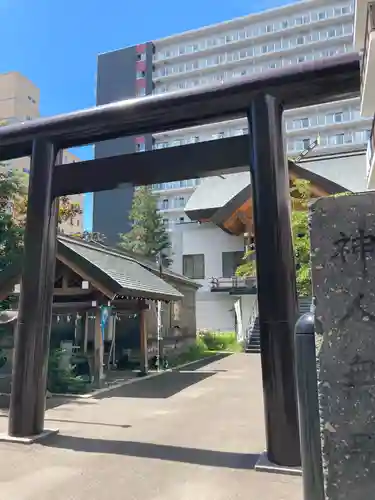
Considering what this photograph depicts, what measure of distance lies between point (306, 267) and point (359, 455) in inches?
475

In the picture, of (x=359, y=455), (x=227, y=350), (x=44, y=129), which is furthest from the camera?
(x=227, y=350)

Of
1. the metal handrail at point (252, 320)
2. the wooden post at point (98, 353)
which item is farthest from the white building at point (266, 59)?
the wooden post at point (98, 353)

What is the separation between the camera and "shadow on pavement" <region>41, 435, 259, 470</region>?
5297mm

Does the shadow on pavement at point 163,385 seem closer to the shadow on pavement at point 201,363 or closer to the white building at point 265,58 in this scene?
the shadow on pavement at point 201,363

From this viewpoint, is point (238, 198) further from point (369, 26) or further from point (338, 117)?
point (338, 117)

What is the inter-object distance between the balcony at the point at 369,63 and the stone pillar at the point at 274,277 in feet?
10.9

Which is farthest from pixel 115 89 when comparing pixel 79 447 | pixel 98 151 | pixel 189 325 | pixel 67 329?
pixel 79 447

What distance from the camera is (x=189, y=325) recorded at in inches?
855

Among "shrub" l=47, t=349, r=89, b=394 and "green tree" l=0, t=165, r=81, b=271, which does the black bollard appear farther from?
"green tree" l=0, t=165, r=81, b=271

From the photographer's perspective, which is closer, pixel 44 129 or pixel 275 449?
pixel 275 449

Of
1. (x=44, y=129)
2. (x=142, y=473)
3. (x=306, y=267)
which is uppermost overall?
(x=44, y=129)

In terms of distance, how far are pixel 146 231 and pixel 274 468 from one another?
36.4 meters

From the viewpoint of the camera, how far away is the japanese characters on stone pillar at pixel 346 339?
6.67 feet

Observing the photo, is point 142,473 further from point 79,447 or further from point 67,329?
point 67,329
